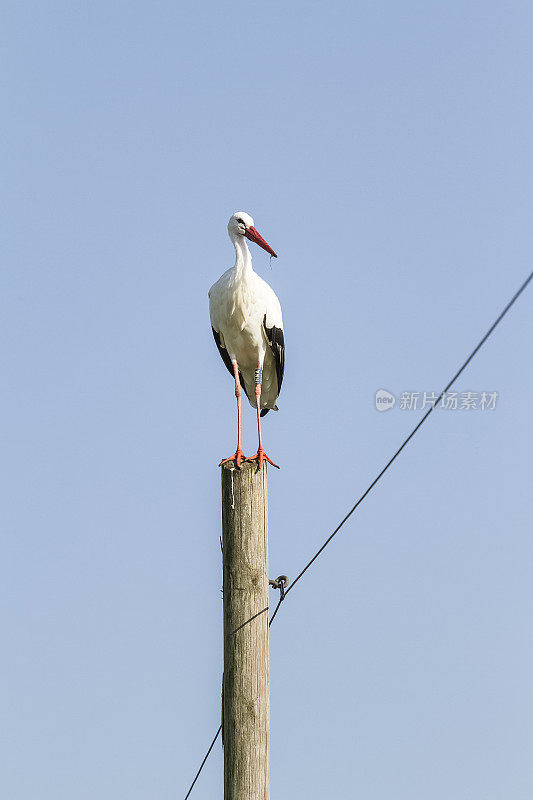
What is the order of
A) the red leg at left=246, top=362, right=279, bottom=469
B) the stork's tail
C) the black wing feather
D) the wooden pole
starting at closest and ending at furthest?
1. the wooden pole
2. the red leg at left=246, top=362, right=279, bottom=469
3. the black wing feather
4. the stork's tail

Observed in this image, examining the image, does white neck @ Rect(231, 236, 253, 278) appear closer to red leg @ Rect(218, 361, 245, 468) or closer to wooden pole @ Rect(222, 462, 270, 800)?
red leg @ Rect(218, 361, 245, 468)

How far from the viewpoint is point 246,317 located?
780cm

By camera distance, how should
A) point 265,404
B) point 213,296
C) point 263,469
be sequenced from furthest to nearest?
point 265,404, point 213,296, point 263,469

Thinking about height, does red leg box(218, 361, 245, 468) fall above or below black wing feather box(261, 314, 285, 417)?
below

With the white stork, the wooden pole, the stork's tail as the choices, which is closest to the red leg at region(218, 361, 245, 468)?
the white stork

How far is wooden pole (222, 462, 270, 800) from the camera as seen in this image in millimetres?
4449

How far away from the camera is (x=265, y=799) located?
436cm

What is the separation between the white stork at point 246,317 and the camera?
780cm

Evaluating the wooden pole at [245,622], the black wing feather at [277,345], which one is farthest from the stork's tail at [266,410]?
the wooden pole at [245,622]

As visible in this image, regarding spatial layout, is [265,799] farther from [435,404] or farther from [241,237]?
[241,237]

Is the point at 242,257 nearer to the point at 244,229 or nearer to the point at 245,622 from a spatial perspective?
the point at 244,229

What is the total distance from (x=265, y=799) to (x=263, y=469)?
139 cm

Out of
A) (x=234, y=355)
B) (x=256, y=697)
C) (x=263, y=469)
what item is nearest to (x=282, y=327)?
(x=234, y=355)

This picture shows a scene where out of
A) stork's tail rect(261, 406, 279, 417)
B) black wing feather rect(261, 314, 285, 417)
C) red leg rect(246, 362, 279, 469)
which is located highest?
black wing feather rect(261, 314, 285, 417)
